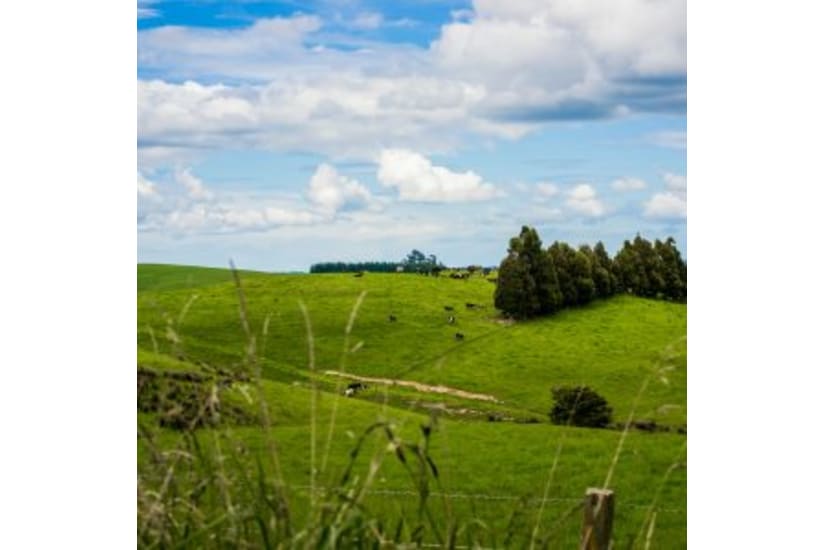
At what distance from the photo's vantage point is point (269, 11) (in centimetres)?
524

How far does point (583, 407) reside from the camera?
566 centimetres

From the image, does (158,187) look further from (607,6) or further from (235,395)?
(607,6)

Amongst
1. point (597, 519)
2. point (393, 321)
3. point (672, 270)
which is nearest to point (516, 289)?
point (393, 321)

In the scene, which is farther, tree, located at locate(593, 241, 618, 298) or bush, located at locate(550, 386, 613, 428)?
bush, located at locate(550, 386, 613, 428)

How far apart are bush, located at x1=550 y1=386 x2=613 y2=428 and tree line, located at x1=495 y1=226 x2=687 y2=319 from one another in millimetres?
444

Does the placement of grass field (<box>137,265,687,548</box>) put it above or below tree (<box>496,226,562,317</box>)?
below

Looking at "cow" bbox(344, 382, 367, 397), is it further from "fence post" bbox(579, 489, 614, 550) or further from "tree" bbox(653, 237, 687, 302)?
"fence post" bbox(579, 489, 614, 550)

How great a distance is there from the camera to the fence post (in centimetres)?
352

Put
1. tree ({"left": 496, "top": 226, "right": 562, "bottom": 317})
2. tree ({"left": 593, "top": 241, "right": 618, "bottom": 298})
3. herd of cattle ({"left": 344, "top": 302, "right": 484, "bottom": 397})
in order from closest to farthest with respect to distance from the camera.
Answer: tree ({"left": 496, "top": 226, "right": 562, "bottom": 317}), tree ({"left": 593, "top": 241, "right": 618, "bottom": 298}), herd of cattle ({"left": 344, "top": 302, "right": 484, "bottom": 397})

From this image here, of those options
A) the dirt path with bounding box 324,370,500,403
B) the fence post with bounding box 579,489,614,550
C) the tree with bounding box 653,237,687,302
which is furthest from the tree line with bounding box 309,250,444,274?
the fence post with bounding box 579,489,614,550

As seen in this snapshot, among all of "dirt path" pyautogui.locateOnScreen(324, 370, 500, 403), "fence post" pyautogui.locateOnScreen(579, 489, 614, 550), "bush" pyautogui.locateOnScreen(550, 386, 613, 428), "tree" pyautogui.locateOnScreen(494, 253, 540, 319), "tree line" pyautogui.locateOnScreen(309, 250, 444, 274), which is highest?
"tree line" pyautogui.locateOnScreen(309, 250, 444, 274)
